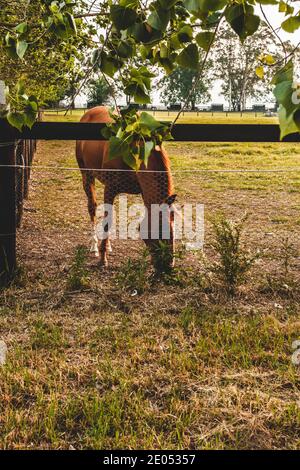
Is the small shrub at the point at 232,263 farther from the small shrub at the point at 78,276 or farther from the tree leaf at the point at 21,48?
the tree leaf at the point at 21,48

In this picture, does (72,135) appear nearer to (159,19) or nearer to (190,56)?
(190,56)

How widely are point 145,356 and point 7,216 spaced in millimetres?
2073

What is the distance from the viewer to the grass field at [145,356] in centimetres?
251

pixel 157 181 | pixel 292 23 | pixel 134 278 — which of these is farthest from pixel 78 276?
pixel 292 23

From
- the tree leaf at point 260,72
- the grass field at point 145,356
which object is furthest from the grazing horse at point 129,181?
the tree leaf at point 260,72

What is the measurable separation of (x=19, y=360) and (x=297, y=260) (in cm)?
340

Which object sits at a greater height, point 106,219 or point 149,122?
point 149,122

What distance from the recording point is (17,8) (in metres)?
5.53

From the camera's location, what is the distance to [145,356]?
3.28 meters

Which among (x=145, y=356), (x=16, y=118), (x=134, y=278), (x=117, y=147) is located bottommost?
(x=145, y=356)

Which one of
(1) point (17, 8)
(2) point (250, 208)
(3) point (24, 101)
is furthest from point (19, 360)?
(2) point (250, 208)

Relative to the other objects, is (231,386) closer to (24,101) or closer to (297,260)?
(24,101)

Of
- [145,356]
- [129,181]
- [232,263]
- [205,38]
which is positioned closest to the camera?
[205,38]

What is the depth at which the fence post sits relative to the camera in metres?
4.52
